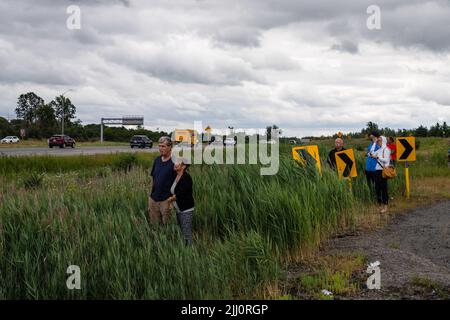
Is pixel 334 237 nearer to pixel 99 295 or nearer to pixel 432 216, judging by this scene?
pixel 432 216

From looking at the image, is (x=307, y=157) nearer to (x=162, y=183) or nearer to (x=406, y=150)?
(x=406, y=150)

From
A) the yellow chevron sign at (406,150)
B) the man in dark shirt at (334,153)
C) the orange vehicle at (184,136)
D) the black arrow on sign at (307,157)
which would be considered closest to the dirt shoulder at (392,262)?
the black arrow on sign at (307,157)

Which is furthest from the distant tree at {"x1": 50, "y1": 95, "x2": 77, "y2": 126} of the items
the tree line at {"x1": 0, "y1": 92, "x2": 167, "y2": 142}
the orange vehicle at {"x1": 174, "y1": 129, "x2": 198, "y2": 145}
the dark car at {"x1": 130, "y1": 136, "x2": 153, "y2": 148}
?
the orange vehicle at {"x1": 174, "y1": 129, "x2": 198, "y2": 145}

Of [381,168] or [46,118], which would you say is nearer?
[381,168]

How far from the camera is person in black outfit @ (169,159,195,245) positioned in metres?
8.32

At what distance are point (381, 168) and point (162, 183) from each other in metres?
6.85

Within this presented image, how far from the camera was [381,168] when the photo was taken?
13.4 m

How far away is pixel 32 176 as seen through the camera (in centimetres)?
1686

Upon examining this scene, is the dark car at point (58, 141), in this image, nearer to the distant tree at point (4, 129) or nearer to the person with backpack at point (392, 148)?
the distant tree at point (4, 129)

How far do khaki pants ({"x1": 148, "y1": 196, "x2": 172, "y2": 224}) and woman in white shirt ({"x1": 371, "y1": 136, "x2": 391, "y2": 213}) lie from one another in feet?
21.0

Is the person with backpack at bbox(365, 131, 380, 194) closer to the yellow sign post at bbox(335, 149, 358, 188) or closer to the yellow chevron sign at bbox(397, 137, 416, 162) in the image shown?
the yellow sign post at bbox(335, 149, 358, 188)
